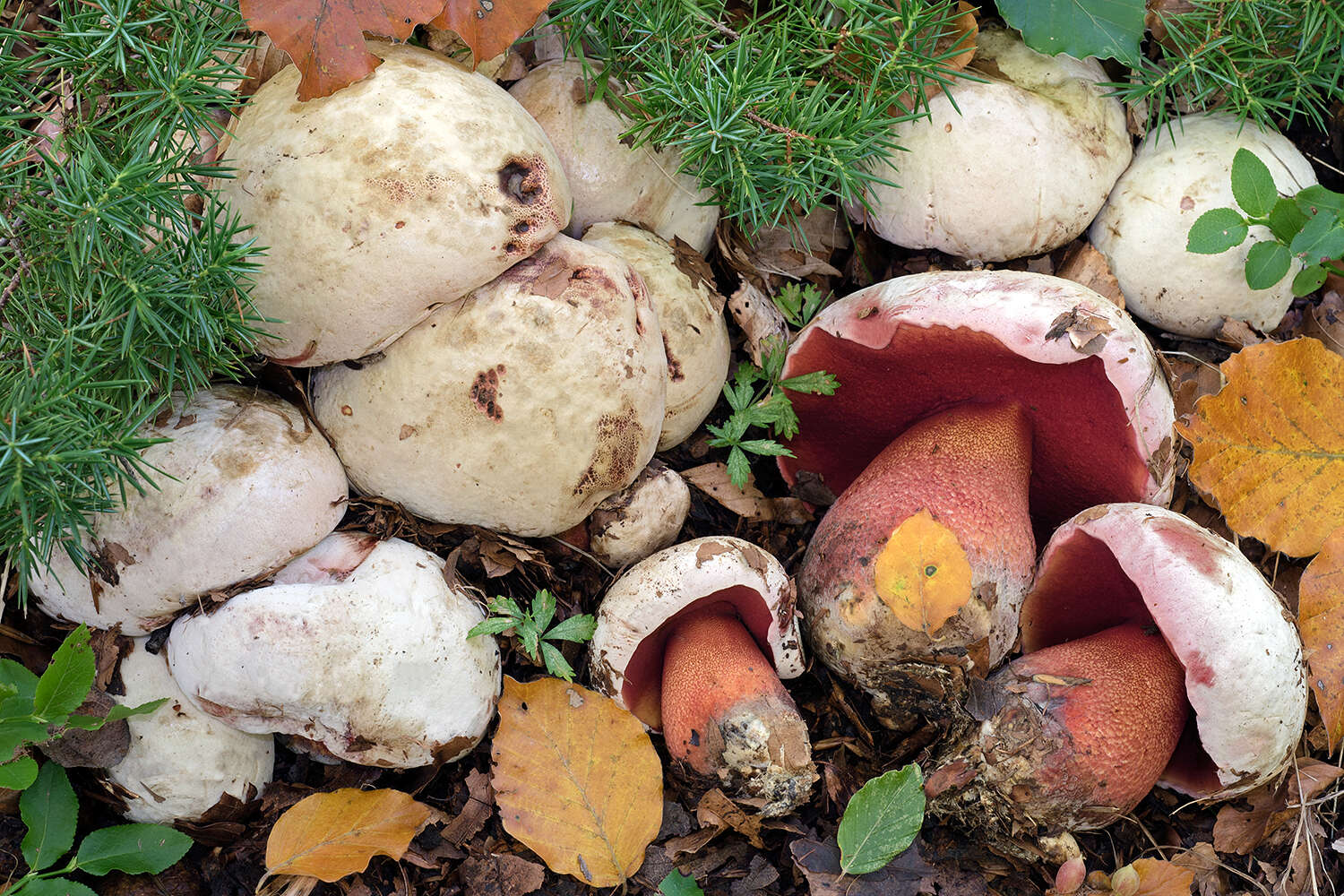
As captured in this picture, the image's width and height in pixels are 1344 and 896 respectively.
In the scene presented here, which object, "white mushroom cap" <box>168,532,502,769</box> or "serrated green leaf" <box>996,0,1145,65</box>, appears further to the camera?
"serrated green leaf" <box>996,0,1145,65</box>

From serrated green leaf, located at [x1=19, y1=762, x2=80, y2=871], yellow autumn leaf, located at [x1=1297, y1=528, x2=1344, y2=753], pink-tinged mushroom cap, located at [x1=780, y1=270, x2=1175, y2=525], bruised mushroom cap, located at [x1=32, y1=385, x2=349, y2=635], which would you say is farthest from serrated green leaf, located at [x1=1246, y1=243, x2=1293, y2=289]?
serrated green leaf, located at [x1=19, y1=762, x2=80, y2=871]

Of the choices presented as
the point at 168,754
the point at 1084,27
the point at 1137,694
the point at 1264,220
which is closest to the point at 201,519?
the point at 168,754

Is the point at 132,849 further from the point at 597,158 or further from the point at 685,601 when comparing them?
the point at 597,158

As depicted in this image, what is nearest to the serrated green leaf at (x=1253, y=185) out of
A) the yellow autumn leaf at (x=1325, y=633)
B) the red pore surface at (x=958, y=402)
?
the red pore surface at (x=958, y=402)

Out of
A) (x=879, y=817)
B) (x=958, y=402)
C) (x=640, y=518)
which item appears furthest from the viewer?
(x=958, y=402)

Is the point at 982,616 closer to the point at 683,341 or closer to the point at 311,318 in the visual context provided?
the point at 683,341

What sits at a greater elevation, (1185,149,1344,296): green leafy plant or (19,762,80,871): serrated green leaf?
(1185,149,1344,296): green leafy plant

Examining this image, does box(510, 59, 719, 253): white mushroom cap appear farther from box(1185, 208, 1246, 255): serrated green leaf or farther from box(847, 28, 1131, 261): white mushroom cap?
box(1185, 208, 1246, 255): serrated green leaf
